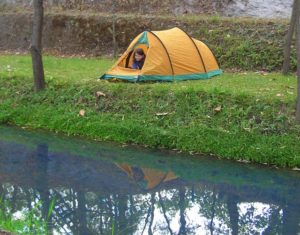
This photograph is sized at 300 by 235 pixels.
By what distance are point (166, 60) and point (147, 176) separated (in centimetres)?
447

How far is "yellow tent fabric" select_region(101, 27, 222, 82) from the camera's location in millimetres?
13234

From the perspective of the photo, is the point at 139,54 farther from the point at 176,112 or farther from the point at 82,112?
the point at 176,112

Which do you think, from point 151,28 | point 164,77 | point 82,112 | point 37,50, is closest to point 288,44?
point 164,77

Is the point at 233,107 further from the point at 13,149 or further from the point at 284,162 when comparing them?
the point at 13,149

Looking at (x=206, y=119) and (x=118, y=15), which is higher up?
(x=118, y=15)

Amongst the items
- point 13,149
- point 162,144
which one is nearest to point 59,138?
point 13,149

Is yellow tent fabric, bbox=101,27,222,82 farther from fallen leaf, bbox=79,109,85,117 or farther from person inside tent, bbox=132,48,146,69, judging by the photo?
fallen leaf, bbox=79,109,85,117

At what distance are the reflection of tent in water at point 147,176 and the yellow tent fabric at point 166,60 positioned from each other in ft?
11.7

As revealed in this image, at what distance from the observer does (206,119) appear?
440 inches

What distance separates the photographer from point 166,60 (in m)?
13.4

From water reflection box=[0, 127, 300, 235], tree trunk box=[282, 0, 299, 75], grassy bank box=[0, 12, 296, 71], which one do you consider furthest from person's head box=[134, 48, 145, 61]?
tree trunk box=[282, 0, 299, 75]

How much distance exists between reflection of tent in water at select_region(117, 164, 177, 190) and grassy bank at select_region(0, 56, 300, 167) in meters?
1.08

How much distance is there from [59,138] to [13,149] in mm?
1111

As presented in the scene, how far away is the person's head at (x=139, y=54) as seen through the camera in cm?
1366
